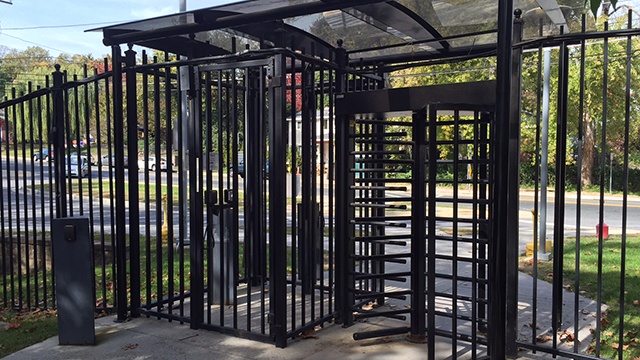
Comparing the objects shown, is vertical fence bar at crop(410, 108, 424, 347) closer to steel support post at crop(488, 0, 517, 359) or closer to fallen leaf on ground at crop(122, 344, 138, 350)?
steel support post at crop(488, 0, 517, 359)

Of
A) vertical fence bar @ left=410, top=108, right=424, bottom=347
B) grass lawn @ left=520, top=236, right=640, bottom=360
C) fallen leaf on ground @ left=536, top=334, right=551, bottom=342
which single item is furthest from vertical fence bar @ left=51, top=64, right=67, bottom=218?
grass lawn @ left=520, top=236, right=640, bottom=360

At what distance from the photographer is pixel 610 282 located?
7.85 m

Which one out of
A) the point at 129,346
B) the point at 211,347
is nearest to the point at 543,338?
the point at 211,347

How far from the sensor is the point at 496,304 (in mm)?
2592

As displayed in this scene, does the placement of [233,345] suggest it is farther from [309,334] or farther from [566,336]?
[566,336]

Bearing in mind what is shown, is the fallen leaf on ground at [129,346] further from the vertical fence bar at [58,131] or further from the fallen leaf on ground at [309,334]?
the vertical fence bar at [58,131]

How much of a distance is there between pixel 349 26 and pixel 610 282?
5.45m

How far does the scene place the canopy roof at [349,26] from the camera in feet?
16.6

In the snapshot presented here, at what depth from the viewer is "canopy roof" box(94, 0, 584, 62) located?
5047 millimetres

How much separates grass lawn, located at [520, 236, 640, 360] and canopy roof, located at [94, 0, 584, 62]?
2.58m

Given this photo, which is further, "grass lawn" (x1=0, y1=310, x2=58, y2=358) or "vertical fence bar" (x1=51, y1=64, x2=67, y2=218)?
"vertical fence bar" (x1=51, y1=64, x2=67, y2=218)

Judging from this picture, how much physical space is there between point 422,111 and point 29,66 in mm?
65160

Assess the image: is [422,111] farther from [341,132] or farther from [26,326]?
[26,326]

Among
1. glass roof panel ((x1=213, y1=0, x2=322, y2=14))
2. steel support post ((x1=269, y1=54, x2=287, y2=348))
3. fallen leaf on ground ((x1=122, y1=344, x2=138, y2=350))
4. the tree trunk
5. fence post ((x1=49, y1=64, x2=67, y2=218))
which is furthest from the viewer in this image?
A: the tree trunk
